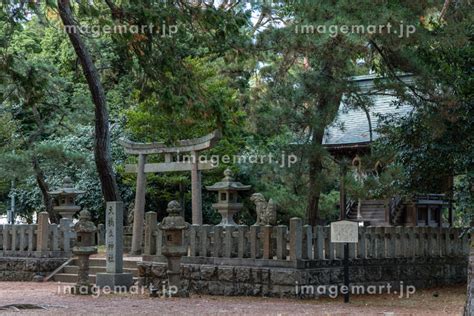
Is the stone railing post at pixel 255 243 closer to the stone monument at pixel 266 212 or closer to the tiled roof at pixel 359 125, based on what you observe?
the stone monument at pixel 266 212

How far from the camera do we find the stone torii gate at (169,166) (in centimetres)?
2042

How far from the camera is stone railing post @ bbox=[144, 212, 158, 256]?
16.9m

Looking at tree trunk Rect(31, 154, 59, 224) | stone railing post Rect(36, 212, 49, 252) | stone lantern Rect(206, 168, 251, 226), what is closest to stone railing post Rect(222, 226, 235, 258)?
stone lantern Rect(206, 168, 251, 226)

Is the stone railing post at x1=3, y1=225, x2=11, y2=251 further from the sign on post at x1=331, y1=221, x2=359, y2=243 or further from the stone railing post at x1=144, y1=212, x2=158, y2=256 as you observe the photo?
the sign on post at x1=331, y1=221, x2=359, y2=243

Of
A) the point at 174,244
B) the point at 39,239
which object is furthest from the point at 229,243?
the point at 39,239

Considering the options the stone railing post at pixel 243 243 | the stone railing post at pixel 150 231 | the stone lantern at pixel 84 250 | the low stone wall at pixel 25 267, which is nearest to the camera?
the stone railing post at pixel 243 243

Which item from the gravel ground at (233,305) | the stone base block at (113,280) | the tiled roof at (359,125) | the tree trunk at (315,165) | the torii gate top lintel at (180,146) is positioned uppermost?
the tiled roof at (359,125)

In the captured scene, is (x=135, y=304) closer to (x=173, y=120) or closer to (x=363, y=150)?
(x=173, y=120)

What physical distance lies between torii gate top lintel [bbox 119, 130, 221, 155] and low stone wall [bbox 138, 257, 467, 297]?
3.87m

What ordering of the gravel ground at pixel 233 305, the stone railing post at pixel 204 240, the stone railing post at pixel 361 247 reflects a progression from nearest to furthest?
the gravel ground at pixel 233 305 → the stone railing post at pixel 361 247 → the stone railing post at pixel 204 240

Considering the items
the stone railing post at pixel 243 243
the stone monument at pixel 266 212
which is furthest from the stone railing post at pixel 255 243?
the stone monument at pixel 266 212

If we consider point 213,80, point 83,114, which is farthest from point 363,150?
point 83,114

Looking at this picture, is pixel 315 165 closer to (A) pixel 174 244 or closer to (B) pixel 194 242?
(B) pixel 194 242

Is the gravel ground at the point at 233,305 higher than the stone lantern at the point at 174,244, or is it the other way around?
the stone lantern at the point at 174,244
